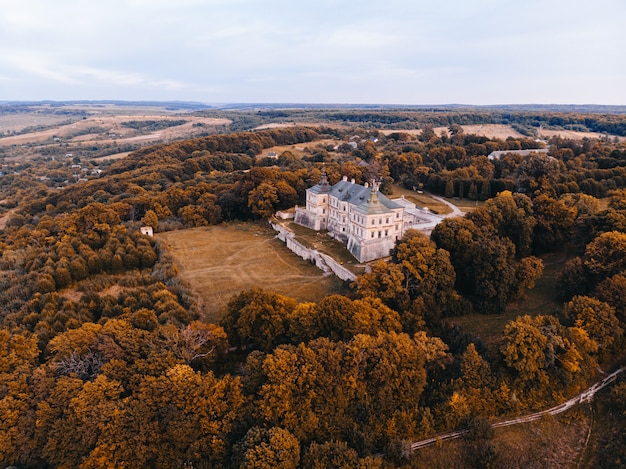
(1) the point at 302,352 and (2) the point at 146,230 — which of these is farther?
(2) the point at 146,230

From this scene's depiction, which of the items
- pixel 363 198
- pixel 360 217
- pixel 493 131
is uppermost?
pixel 493 131

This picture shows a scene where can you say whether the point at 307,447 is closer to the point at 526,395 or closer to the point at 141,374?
the point at 141,374

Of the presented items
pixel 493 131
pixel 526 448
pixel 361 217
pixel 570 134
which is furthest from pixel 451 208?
pixel 570 134

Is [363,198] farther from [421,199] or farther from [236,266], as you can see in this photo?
[421,199]

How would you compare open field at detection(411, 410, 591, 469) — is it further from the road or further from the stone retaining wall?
the stone retaining wall

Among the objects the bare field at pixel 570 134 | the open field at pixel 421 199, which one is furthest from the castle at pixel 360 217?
the bare field at pixel 570 134

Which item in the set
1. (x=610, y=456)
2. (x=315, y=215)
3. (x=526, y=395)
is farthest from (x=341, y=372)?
(x=315, y=215)

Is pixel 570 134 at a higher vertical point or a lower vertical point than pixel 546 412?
higher

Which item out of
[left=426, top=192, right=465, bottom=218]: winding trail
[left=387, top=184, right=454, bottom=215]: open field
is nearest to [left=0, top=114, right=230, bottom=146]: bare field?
[left=387, top=184, right=454, bottom=215]: open field
